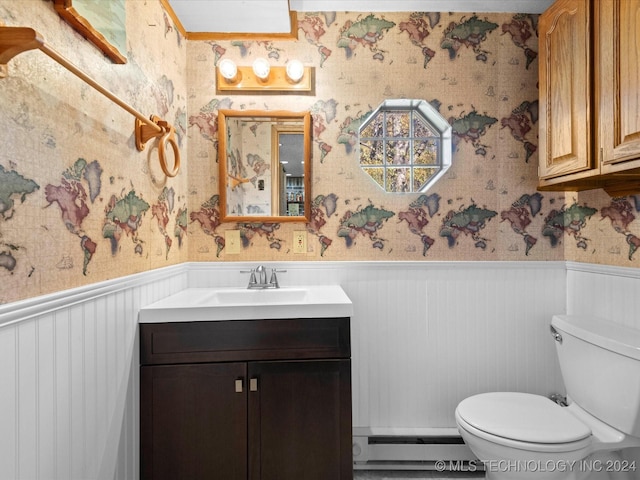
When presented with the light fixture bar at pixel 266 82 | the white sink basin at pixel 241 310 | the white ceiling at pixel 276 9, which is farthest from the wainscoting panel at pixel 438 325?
the white ceiling at pixel 276 9

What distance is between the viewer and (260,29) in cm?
192

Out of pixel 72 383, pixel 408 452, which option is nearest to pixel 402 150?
pixel 408 452

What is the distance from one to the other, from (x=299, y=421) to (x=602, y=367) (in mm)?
1171

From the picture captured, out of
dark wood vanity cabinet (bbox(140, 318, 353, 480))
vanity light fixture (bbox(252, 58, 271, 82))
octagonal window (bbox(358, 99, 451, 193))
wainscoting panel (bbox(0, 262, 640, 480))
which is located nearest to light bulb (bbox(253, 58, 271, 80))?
vanity light fixture (bbox(252, 58, 271, 82))

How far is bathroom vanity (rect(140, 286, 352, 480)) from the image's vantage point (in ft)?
4.69

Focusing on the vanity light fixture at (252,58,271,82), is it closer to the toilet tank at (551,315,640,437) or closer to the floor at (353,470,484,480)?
the toilet tank at (551,315,640,437)

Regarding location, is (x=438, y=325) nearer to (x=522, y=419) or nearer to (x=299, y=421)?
(x=522, y=419)

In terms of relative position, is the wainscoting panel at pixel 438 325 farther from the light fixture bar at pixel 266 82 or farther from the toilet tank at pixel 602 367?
the light fixture bar at pixel 266 82

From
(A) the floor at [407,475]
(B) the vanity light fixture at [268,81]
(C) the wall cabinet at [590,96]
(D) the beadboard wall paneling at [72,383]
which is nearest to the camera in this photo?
(D) the beadboard wall paneling at [72,383]

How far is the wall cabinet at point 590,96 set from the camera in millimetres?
1296

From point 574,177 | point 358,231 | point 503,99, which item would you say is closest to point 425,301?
point 358,231

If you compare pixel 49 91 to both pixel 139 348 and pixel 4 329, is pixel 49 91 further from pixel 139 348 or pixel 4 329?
pixel 139 348

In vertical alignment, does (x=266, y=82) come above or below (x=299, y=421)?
above

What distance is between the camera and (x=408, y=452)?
6.25 feet
